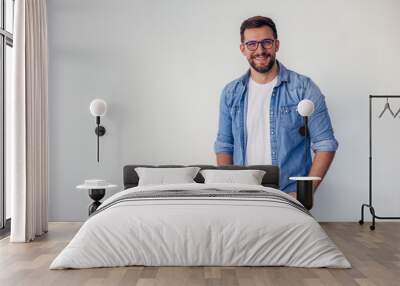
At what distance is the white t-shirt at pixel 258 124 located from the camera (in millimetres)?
6949

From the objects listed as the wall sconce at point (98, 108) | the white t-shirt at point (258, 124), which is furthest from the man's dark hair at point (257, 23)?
the wall sconce at point (98, 108)

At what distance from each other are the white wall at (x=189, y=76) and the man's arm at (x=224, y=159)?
0.11 m

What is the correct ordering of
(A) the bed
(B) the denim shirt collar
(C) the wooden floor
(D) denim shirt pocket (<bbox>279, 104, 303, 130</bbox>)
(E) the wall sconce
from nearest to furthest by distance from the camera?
1. (C) the wooden floor
2. (A) the bed
3. (E) the wall sconce
4. (D) denim shirt pocket (<bbox>279, 104, 303, 130</bbox>)
5. (B) the denim shirt collar

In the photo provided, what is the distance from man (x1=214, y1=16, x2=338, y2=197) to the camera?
693 cm

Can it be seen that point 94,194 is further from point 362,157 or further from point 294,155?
point 362,157

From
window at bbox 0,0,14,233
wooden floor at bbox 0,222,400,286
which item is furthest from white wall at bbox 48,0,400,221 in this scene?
wooden floor at bbox 0,222,400,286

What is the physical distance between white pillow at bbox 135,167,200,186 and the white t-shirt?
88 cm

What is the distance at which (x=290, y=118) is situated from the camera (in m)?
6.92

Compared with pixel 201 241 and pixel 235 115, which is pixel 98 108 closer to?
pixel 235 115

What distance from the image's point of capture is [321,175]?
7000mm

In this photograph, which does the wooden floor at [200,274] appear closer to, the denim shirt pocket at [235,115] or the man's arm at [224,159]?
the man's arm at [224,159]

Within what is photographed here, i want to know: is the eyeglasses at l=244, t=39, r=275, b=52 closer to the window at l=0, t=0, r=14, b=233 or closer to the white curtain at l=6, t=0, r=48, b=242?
the white curtain at l=6, t=0, r=48, b=242

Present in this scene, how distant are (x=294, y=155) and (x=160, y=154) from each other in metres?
1.67

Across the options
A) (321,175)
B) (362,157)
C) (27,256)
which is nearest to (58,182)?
(27,256)
